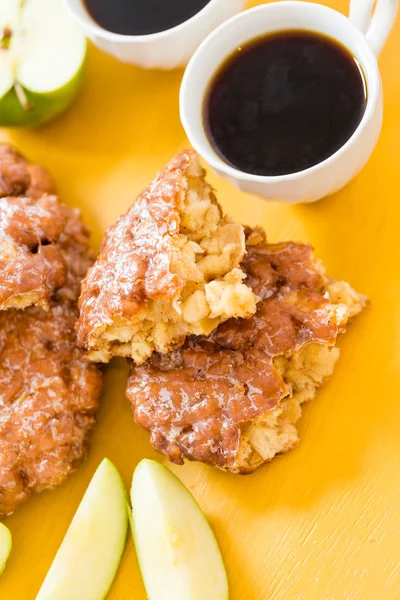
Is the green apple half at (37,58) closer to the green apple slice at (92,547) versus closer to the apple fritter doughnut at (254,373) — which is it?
the apple fritter doughnut at (254,373)

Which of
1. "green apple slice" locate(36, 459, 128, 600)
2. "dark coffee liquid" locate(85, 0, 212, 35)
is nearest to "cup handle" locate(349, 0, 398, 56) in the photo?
"dark coffee liquid" locate(85, 0, 212, 35)

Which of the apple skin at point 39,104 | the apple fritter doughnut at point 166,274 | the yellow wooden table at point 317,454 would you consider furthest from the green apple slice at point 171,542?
the apple skin at point 39,104

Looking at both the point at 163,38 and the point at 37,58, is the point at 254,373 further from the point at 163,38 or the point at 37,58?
the point at 37,58

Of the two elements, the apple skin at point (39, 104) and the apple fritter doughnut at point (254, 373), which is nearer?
the apple fritter doughnut at point (254, 373)

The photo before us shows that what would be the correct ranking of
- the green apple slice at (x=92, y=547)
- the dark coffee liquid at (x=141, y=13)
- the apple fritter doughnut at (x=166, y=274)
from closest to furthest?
the apple fritter doughnut at (x=166, y=274)
the green apple slice at (x=92, y=547)
the dark coffee liquid at (x=141, y=13)

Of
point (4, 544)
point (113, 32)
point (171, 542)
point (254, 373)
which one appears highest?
point (113, 32)

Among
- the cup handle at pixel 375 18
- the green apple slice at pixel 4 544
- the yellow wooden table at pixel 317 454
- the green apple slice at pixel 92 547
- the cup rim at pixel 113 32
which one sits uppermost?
the cup handle at pixel 375 18

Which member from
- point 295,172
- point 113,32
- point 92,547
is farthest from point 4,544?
point 113,32
